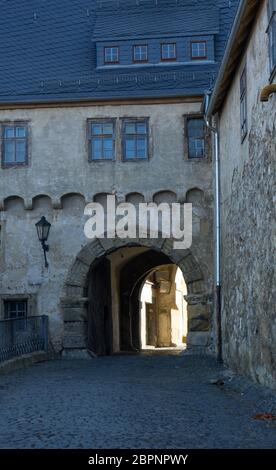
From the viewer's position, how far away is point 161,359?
60.3ft

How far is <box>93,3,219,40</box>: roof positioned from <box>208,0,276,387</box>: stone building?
5.34 m

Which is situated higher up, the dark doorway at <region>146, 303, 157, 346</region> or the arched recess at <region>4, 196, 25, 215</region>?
the arched recess at <region>4, 196, 25, 215</region>

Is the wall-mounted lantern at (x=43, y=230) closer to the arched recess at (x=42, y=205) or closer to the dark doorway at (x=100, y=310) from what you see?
the arched recess at (x=42, y=205)

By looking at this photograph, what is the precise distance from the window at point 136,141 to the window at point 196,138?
1036 millimetres

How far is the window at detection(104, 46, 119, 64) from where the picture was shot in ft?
68.2

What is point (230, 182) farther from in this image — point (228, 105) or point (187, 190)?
point (187, 190)

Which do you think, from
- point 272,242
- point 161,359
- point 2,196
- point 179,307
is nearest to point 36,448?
point 272,242

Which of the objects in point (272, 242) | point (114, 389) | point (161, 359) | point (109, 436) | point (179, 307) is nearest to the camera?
point (109, 436)

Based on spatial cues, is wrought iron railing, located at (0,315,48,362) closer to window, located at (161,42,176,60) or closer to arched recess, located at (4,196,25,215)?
arched recess, located at (4,196,25,215)

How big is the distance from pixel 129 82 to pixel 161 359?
21.7 ft

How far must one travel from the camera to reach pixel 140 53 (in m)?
20.9

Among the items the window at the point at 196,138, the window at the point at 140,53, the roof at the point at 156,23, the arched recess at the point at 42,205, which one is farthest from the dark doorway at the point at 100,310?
the roof at the point at 156,23

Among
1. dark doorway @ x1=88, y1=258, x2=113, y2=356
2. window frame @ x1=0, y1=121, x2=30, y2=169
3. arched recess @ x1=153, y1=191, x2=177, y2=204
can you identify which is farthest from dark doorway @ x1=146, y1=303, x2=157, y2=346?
window frame @ x1=0, y1=121, x2=30, y2=169

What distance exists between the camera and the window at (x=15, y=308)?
64.5 feet
